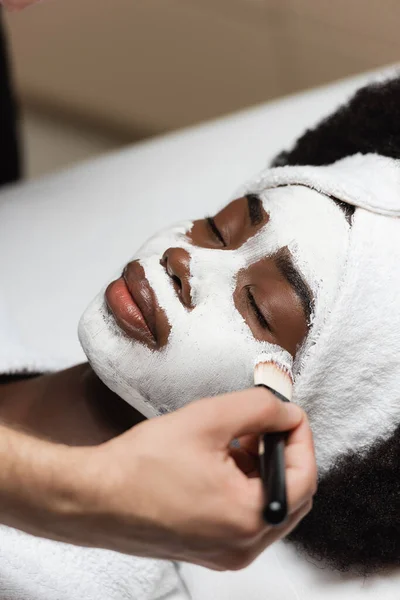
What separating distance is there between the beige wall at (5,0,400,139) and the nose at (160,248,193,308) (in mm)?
963

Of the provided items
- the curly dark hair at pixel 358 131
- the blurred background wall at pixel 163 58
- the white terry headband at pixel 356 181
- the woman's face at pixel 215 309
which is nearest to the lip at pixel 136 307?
the woman's face at pixel 215 309

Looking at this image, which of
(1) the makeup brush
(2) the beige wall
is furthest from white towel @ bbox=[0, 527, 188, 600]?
(2) the beige wall

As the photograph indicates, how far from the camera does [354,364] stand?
85 cm

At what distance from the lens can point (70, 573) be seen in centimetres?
93

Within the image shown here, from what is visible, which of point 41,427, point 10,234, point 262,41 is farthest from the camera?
point 262,41

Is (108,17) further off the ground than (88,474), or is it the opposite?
(108,17)

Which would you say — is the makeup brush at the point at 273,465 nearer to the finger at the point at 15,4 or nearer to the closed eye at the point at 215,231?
the closed eye at the point at 215,231

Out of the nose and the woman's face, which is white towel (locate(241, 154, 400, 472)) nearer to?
the woman's face

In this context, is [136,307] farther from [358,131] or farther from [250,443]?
[358,131]

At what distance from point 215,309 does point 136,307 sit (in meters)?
0.09

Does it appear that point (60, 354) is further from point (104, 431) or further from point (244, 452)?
point (244, 452)

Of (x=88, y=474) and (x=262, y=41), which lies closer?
(x=88, y=474)

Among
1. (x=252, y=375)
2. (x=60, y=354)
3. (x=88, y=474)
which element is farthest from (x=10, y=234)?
(x=88, y=474)

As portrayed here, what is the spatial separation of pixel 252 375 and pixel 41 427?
30 centimetres
